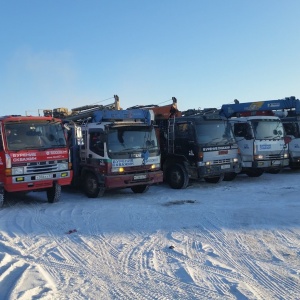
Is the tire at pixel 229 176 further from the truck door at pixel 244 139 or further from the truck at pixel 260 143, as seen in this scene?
the truck door at pixel 244 139

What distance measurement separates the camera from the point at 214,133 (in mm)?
12711

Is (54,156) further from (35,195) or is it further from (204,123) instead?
(204,123)

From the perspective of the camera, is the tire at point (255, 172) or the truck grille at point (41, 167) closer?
the truck grille at point (41, 167)

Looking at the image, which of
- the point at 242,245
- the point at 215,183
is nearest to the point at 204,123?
the point at 215,183

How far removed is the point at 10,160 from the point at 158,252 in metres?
5.03

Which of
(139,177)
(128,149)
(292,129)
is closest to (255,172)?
(292,129)

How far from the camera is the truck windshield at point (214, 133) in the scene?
12.4 metres

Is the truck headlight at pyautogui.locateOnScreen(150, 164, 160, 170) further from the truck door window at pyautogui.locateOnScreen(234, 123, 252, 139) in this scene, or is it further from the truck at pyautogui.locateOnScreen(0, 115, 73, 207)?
the truck door window at pyautogui.locateOnScreen(234, 123, 252, 139)

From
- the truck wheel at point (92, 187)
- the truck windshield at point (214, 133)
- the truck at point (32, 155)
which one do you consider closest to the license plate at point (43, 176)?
the truck at point (32, 155)

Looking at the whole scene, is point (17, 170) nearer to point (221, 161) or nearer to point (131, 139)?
point (131, 139)

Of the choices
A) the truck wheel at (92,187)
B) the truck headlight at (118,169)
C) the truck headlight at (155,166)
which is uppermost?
the truck headlight at (118,169)

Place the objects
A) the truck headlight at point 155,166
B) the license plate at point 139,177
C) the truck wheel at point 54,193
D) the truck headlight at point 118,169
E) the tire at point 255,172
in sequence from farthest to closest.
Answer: the tire at point 255,172 → the truck headlight at point 155,166 → the license plate at point 139,177 → the truck headlight at point 118,169 → the truck wheel at point 54,193

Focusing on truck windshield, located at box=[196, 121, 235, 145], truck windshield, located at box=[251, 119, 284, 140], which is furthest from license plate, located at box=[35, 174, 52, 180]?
truck windshield, located at box=[251, 119, 284, 140]

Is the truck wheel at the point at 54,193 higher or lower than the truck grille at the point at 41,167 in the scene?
lower
